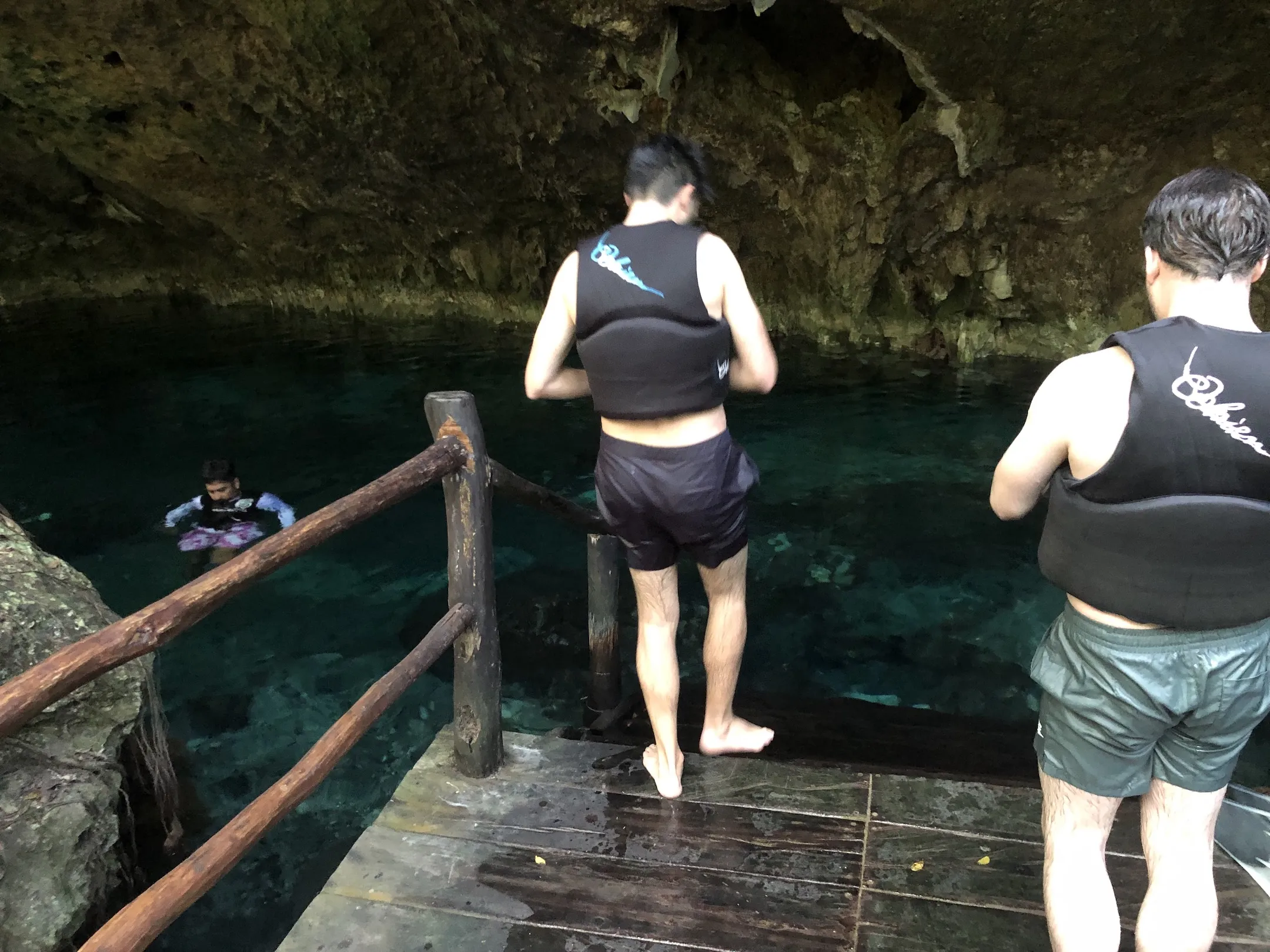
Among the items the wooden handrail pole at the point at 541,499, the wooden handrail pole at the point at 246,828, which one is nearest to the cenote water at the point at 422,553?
the wooden handrail pole at the point at 541,499

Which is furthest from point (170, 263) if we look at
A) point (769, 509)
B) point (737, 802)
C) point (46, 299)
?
point (737, 802)

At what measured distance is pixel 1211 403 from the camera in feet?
4.56

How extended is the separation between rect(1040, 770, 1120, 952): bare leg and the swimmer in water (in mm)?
5126

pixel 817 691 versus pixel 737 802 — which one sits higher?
pixel 737 802

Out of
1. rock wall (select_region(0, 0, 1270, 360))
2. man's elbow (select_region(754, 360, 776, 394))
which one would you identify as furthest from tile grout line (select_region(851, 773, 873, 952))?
Answer: rock wall (select_region(0, 0, 1270, 360))

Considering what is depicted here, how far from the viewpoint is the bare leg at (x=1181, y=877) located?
5.60 feet

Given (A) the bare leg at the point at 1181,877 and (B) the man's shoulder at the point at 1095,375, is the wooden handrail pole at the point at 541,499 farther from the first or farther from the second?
(A) the bare leg at the point at 1181,877

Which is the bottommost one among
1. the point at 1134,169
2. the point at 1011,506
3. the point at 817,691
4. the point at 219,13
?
the point at 817,691

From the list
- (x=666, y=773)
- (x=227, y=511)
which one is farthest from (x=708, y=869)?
(x=227, y=511)

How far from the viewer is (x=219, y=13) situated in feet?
28.7

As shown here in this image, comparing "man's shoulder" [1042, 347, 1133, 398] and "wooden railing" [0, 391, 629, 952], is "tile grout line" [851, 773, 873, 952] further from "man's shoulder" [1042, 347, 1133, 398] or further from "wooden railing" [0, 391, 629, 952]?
"man's shoulder" [1042, 347, 1133, 398]

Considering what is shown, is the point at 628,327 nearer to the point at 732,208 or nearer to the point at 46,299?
the point at 732,208

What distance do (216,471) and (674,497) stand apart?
4.53 m

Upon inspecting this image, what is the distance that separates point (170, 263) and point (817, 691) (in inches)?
642
